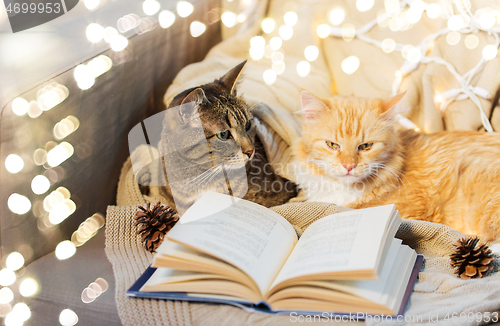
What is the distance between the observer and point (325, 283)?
68 cm

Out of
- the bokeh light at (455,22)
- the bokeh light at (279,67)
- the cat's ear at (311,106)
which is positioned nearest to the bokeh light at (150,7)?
the bokeh light at (279,67)

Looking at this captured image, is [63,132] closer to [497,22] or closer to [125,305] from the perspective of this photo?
[125,305]

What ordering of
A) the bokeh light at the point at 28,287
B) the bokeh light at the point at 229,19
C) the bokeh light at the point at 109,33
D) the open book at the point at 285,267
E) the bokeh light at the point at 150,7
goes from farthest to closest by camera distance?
1. the bokeh light at the point at 229,19
2. the bokeh light at the point at 150,7
3. the bokeh light at the point at 109,33
4. the bokeh light at the point at 28,287
5. the open book at the point at 285,267

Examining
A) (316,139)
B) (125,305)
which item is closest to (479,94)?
(316,139)

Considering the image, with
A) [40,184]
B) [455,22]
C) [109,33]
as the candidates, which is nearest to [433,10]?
[455,22]

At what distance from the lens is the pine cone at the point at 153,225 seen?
958 mm

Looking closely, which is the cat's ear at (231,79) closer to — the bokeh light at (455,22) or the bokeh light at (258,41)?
the bokeh light at (258,41)

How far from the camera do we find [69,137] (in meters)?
1.06

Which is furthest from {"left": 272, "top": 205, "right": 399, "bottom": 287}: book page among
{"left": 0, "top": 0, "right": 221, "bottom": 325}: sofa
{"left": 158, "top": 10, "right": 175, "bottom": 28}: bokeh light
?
{"left": 158, "top": 10, "right": 175, "bottom": 28}: bokeh light

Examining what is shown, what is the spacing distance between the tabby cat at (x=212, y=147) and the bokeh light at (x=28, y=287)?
46 cm

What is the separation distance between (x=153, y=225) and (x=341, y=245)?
55 cm

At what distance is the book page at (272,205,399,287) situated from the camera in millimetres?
677

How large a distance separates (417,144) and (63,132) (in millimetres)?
1220

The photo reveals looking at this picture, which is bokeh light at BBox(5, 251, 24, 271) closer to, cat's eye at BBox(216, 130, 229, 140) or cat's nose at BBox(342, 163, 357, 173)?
cat's eye at BBox(216, 130, 229, 140)
